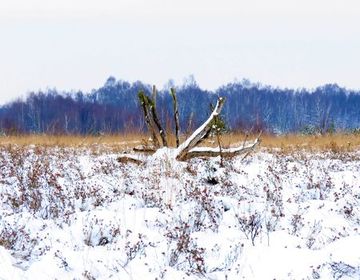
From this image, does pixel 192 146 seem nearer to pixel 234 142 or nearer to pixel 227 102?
pixel 234 142

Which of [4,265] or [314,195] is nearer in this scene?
[4,265]

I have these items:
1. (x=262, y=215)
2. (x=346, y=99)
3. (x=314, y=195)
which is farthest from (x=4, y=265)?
(x=346, y=99)

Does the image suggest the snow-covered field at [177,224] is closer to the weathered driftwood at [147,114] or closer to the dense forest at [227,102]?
→ the weathered driftwood at [147,114]

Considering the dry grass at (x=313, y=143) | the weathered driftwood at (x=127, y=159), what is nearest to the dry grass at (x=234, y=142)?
the dry grass at (x=313, y=143)

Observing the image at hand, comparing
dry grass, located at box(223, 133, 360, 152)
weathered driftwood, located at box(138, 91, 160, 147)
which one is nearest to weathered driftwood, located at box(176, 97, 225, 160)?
weathered driftwood, located at box(138, 91, 160, 147)

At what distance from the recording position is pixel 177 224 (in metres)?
5.63

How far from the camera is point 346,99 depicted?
415ft

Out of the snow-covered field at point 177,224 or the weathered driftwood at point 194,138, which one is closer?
the snow-covered field at point 177,224

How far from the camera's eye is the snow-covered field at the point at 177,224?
427 centimetres

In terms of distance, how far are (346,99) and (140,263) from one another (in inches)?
5078

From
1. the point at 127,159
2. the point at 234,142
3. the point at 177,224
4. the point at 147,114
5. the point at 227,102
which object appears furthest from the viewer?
the point at 227,102

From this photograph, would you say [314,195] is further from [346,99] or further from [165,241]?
[346,99]

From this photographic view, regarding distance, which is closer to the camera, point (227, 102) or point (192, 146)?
point (192, 146)

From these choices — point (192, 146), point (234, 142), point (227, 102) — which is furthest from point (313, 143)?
point (227, 102)
